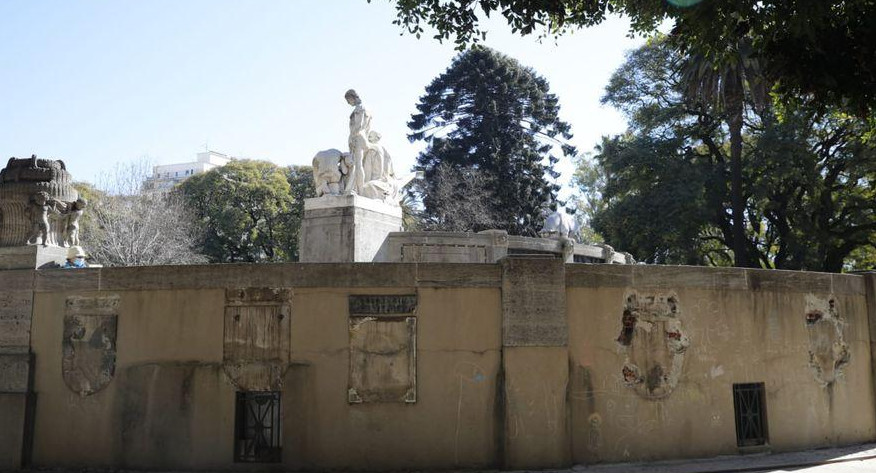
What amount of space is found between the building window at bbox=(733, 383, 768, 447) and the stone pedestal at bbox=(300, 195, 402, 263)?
738cm

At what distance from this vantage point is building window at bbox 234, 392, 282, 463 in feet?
31.4

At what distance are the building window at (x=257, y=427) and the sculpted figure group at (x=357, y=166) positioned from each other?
658cm

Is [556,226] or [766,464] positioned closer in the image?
[766,464]

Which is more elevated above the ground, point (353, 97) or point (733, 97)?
point (733, 97)

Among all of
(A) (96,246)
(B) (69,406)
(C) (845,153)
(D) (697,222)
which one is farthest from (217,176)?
Result: (B) (69,406)

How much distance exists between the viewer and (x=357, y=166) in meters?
16.1

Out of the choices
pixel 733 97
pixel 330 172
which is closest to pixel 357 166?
pixel 330 172

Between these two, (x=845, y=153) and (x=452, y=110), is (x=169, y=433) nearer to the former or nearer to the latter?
(x=845, y=153)

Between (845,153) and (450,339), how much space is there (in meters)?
27.5

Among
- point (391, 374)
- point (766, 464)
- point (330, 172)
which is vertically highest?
point (330, 172)

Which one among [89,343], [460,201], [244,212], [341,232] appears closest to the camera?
[89,343]

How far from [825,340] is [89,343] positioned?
1058cm

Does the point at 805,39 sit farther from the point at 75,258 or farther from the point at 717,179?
the point at 717,179

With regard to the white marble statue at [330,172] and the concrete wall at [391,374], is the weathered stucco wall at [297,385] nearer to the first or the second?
the concrete wall at [391,374]
